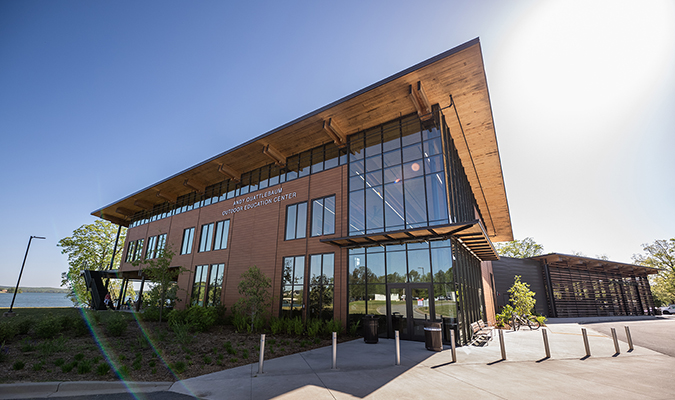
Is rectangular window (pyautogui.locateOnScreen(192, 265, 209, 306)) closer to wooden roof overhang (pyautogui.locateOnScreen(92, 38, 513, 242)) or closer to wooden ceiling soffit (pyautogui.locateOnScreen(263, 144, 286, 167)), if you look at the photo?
wooden roof overhang (pyautogui.locateOnScreen(92, 38, 513, 242))

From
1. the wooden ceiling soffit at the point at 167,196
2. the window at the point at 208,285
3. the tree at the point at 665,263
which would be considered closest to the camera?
the window at the point at 208,285

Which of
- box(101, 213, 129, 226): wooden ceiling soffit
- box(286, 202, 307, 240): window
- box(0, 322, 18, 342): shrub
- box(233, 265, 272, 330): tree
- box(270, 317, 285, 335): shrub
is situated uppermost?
box(101, 213, 129, 226): wooden ceiling soffit

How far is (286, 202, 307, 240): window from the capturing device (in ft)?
58.7

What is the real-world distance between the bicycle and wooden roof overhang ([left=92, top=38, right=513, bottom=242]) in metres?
8.66

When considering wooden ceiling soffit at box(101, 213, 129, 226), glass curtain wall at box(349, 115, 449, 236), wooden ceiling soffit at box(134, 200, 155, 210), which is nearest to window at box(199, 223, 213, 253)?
wooden ceiling soffit at box(134, 200, 155, 210)

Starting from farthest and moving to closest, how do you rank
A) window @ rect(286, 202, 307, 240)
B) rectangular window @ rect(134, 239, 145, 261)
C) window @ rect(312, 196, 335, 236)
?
1. rectangular window @ rect(134, 239, 145, 261)
2. window @ rect(286, 202, 307, 240)
3. window @ rect(312, 196, 335, 236)

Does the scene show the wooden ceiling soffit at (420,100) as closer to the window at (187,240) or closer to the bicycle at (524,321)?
the bicycle at (524,321)

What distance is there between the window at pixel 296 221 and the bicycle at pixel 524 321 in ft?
47.5

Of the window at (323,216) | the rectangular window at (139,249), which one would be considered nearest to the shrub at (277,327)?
the window at (323,216)

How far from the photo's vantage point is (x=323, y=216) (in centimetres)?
1719

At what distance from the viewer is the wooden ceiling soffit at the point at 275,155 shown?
18.9 meters

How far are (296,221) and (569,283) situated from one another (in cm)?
3075

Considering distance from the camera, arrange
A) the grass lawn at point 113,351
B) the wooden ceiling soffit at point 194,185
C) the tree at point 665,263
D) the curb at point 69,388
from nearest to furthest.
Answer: the curb at point 69,388 → the grass lawn at point 113,351 → the wooden ceiling soffit at point 194,185 → the tree at point 665,263

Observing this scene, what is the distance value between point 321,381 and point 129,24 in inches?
615
